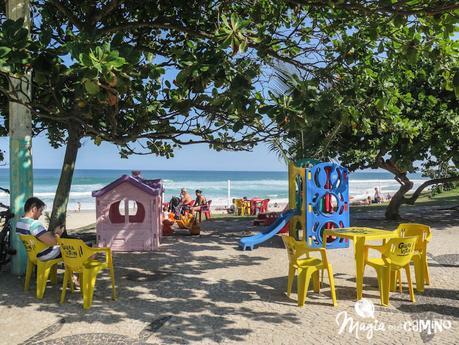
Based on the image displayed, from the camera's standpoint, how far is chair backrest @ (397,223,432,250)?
Result: 6660 millimetres

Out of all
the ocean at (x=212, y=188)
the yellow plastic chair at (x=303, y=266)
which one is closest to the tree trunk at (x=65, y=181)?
the yellow plastic chair at (x=303, y=266)

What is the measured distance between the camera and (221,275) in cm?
770

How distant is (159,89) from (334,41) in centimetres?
376

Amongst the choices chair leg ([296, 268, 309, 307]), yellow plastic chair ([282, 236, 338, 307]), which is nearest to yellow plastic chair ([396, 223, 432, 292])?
yellow plastic chair ([282, 236, 338, 307])

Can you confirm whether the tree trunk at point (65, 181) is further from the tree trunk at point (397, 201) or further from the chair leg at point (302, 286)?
the tree trunk at point (397, 201)

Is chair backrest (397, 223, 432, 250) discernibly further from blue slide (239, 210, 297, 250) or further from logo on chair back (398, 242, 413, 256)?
blue slide (239, 210, 297, 250)

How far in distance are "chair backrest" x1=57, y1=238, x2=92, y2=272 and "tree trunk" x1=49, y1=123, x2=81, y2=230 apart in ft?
7.99

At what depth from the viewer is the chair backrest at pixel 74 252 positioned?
5.83m

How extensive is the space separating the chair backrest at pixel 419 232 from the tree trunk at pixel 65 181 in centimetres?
625

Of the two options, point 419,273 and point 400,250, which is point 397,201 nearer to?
point 419,273

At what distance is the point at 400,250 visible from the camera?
19.6 ft

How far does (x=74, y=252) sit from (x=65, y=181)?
9.68 feet

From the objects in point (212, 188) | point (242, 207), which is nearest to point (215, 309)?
point (242, 207)

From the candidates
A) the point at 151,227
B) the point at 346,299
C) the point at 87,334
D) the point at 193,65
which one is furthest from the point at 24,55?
the point at 151,227
